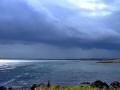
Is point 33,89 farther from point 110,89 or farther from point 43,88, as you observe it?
point 110,89

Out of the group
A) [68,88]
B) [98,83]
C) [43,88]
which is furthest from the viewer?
[98,83]

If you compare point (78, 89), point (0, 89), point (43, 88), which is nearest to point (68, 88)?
point (78, 89)

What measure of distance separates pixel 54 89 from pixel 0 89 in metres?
5.91

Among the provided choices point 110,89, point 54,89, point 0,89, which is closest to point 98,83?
point 110,89

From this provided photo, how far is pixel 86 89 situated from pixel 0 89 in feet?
31.9

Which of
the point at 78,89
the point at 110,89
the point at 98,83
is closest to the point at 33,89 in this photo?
the point at 78,89

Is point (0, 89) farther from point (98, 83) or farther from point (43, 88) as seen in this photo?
point (98, 83)

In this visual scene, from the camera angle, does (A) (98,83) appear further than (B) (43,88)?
Yes

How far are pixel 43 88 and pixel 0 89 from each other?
16.4ft

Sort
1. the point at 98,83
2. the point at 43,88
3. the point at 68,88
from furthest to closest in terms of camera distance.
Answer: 1. the point at 98,83
2. the point at 68,88
3. the point at 43,88

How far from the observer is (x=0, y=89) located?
37188 mm

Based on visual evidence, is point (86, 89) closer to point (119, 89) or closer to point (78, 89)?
point (78, 89)

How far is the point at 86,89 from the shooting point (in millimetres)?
38938

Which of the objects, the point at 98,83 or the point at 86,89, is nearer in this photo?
the point at 86,89
